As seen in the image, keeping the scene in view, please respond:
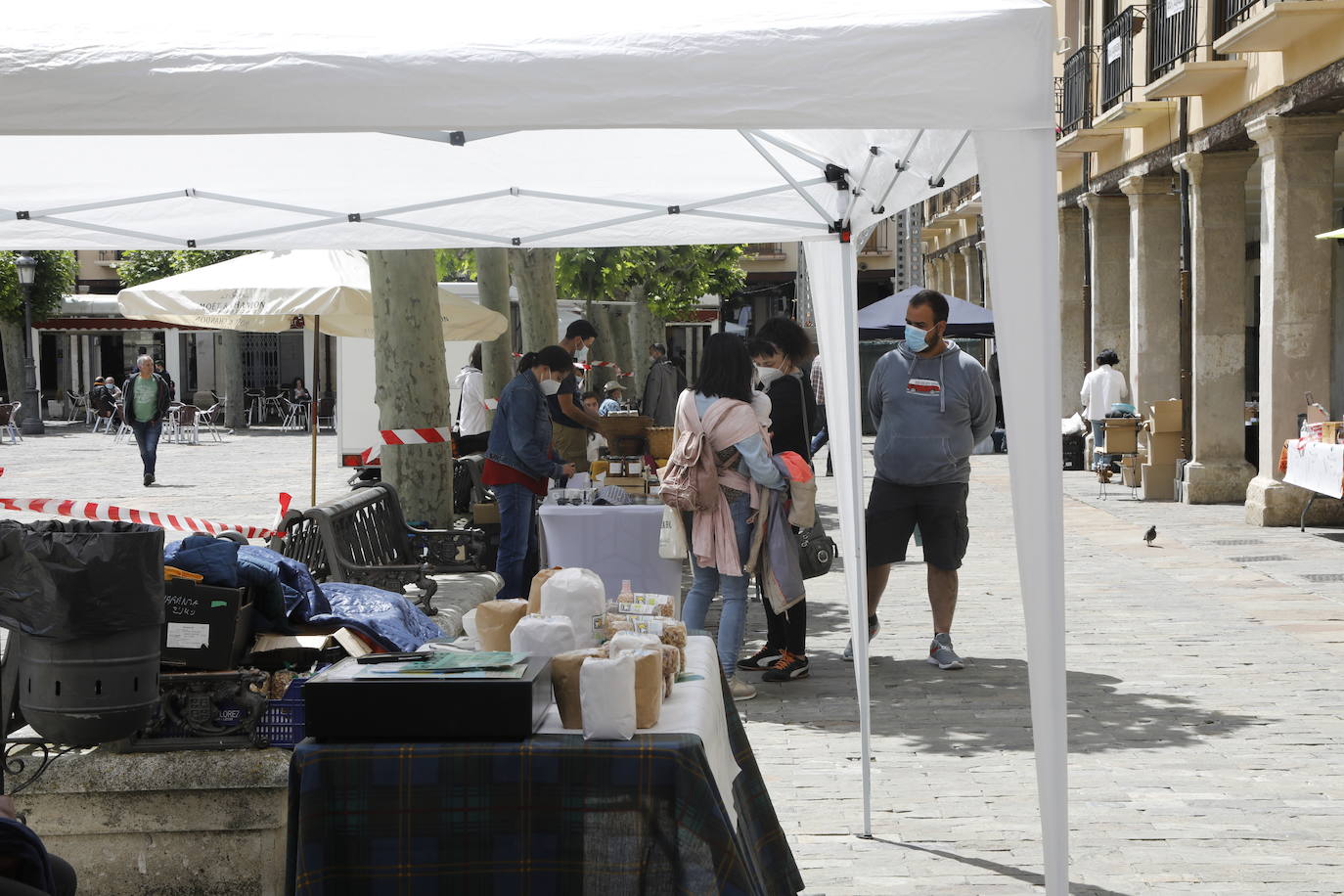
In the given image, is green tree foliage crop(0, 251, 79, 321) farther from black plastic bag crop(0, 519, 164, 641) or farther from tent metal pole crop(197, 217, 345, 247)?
black plastic bag crop(0, 519, 164, 641)

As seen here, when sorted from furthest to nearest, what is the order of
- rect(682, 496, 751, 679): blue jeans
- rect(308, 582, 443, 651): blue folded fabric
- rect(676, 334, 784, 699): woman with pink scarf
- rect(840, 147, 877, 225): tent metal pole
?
rect(682, 496, 751, 679): blue jeans → rect(676, 334, 784, 699): woman with pink scarf → rect(840, 147, 877, 225): tent metal pole → rect(308, 582, 443, 651): blue folded fabric

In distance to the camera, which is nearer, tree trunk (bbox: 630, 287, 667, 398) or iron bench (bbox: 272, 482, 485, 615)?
iron bench (bbox: 272, 482, 485, 615)

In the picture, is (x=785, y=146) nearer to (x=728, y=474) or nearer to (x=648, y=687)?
(x=728, y=474)

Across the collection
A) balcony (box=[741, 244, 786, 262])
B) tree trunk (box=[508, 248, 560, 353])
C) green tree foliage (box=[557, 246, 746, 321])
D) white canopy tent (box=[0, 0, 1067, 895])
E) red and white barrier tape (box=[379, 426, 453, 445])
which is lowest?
red and white barrier tape (box=[379, 426, 453, 445])

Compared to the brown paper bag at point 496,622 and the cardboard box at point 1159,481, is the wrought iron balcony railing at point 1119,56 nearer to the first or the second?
the cardboard box at point 1159,481

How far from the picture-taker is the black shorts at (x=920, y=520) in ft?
24.2

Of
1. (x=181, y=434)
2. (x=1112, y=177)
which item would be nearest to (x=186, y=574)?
(x=1112, y=177)

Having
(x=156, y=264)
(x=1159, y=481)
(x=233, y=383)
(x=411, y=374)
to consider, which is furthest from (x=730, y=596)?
(x=156, y=264)

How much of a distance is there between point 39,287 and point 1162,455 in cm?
3081

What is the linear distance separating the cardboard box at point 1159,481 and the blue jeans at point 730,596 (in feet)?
36.7

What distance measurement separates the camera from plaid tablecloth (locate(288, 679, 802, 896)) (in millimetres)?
3270

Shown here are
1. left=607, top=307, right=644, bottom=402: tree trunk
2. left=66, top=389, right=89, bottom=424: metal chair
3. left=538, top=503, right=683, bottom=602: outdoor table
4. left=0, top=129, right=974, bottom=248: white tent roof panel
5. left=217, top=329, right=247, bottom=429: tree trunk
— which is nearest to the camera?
left=0, top=129, right=974, bottom=248: white tent roof panel

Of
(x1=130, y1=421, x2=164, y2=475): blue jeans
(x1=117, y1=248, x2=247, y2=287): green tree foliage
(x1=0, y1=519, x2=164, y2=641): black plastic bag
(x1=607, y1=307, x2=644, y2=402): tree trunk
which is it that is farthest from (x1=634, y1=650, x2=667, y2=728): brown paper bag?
(x1=117, y1=248, x2=247, y2=287): green tree foliage

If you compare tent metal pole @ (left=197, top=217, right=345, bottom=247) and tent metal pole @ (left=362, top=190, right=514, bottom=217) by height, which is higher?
tent metal pole @ (left=362, top=190, right=514, bottom=217)
